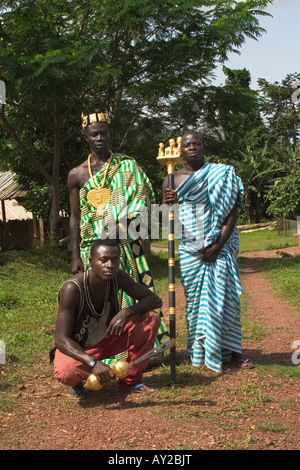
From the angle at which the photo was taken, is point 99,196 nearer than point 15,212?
Yes

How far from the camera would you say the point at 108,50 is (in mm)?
12383

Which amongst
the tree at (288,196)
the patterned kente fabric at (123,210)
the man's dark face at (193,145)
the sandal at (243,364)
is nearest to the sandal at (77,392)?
the patterned kente fabric at (123,210)

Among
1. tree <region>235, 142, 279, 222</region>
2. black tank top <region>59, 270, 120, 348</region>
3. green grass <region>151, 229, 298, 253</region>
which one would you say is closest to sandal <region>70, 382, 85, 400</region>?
black tank top <region>59, 270, 120, 348</region>

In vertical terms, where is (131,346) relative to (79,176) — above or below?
below

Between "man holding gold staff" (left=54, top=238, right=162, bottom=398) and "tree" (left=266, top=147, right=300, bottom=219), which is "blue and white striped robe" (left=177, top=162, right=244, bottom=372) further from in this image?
"tree" (left=266, top=147, right=300, bottom=219)

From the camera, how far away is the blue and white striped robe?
4.94m

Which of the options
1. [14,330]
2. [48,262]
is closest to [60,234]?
[48,262]

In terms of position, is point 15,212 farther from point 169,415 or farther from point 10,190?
point 169,415

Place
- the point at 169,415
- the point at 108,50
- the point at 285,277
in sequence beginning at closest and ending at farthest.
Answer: the point at 169,415, the point at 285,277, the point at 108,50

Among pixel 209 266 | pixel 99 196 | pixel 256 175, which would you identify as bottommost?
pixel 209 266

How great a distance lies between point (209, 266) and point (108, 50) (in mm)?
8513

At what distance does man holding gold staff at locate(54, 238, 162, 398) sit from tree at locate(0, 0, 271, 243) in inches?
277

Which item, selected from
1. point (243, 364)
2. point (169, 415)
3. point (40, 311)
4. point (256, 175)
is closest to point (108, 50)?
point (40, 311)

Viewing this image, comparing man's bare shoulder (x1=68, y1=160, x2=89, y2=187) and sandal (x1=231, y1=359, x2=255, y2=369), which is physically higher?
man's bare shoulder (x1=68, y1=160, x2=89, y2=187)
